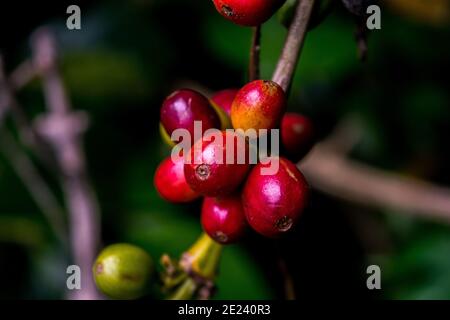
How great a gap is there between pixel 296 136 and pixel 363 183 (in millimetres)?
1753

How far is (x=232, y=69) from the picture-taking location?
290cm

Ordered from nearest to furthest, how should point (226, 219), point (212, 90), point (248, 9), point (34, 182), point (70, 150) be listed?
point (248, 9) → point (226, 219) → point (70, 150) → point (34, 182) → point (212, 90)

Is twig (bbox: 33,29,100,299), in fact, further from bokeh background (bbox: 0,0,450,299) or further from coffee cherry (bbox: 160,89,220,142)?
coffee cherry (bbox: 160,89,220,142)

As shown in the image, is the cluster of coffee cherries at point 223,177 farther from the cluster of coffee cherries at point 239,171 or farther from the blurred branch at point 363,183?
the blurred branch at point 363,183

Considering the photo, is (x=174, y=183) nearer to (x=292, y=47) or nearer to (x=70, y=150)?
(x=292, y=47)

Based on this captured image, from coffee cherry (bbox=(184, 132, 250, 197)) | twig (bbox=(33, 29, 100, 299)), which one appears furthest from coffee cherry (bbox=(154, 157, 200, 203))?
twig (bbox=(33, 29, 100, 299))

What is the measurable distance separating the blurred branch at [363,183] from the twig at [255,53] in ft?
5.83

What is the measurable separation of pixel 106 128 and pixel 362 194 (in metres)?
1.14

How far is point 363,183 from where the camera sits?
281 cm

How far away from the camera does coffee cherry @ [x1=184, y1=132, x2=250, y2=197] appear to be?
959 millimetres

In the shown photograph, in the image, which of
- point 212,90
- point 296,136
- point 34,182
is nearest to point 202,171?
point 296,136

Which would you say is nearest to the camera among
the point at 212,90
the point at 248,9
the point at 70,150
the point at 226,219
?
the point at 248,9
